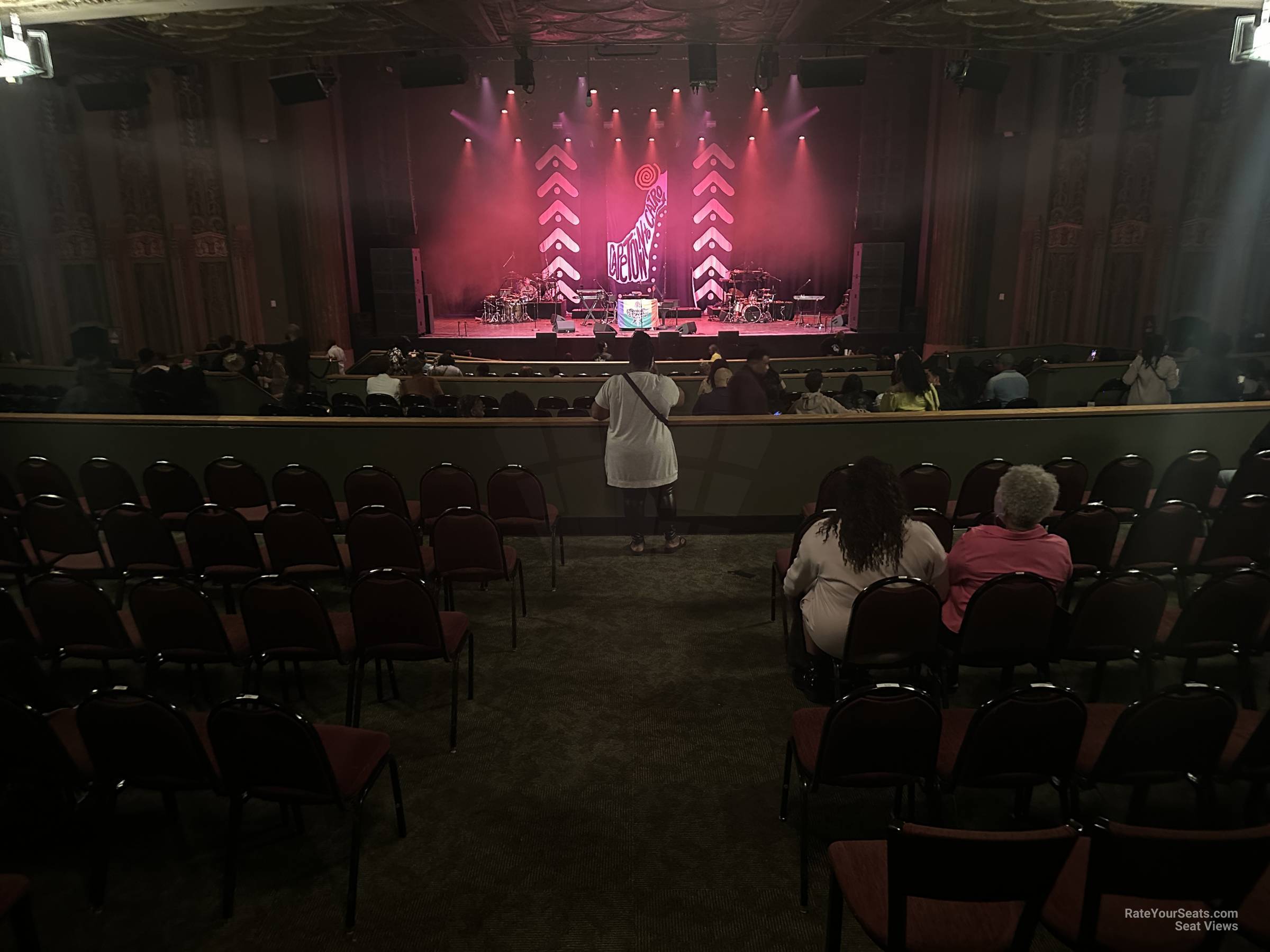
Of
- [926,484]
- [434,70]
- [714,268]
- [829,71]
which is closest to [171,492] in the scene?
[926,484]

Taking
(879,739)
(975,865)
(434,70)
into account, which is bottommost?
(879,739)

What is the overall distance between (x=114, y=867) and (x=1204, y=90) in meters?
15.9

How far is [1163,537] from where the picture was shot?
14.4 feet

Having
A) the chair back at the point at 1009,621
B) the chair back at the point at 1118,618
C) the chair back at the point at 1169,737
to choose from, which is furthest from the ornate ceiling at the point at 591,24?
the chair back at the point at 1169,737

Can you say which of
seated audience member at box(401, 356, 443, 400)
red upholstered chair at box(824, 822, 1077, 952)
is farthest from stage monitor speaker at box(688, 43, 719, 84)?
red upholstered chair at box(824, 822, 1077, 952)

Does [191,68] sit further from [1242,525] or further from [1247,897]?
[1247,897]

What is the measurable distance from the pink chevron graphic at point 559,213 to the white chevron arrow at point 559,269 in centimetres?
86

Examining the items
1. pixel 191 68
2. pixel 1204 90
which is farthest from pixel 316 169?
pixel 1204 90

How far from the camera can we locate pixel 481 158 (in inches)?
744

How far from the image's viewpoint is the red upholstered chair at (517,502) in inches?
216

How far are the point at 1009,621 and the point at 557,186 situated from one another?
17.8 metres

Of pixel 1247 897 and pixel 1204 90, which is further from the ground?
pixel 1204 90

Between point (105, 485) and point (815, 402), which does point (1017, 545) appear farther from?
point (105, 485)

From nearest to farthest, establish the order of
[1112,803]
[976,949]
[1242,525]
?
[976,949] < [1112,803] < [1242,525]
